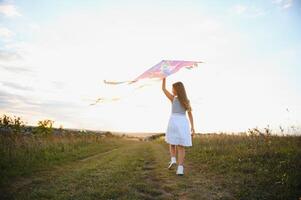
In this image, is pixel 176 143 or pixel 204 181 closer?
pixel 204 181

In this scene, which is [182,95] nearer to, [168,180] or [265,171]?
[168,180]

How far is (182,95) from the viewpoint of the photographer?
10211 mm

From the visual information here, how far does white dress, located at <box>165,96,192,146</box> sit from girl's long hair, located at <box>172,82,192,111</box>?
0.18 m

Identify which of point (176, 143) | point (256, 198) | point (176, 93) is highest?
point (176, 93)

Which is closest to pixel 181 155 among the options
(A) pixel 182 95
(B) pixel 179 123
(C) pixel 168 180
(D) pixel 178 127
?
(D) pixel 178 127

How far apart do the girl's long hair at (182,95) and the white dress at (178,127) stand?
0.59 ft

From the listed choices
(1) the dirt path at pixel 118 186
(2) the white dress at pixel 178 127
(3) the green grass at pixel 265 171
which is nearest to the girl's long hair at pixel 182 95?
(2) the white dress at pixel 178 127

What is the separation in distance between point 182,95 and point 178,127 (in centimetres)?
112

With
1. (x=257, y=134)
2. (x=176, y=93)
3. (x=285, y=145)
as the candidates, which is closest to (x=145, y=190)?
(x=176, y=93)

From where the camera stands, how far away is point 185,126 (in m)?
10.3

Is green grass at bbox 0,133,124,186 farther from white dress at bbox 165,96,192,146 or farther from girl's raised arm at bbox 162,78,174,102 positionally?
girl's raised arm at bbox 162,78,174,102

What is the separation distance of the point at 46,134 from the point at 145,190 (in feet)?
60.1

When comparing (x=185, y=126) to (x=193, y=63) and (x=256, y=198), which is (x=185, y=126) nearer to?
(x=193, y=63)

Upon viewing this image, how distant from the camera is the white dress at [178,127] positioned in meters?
10.2
